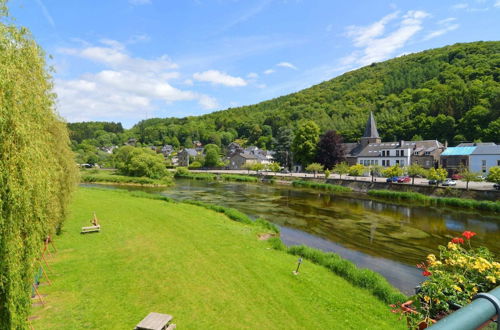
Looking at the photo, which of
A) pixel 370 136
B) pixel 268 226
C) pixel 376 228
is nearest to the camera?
pixel 268 226

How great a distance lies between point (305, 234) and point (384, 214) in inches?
507

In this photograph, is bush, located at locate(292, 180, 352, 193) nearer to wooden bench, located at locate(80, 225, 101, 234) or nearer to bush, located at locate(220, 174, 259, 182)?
bush, located at locate(220, 174, 259, 182)

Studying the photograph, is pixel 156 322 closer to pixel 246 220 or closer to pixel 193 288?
pixel 193 288

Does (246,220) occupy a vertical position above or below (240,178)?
below

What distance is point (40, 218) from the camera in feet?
22.0

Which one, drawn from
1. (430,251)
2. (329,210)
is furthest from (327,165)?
(430,251)

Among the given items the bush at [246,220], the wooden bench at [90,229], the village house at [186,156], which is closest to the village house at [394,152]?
the bush at [246,220]

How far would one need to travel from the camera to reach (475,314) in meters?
1.43

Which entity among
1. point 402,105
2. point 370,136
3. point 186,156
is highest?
point 402,105

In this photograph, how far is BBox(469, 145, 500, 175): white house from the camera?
48.5 m

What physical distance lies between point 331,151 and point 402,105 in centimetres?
6066

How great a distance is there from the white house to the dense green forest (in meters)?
22.9

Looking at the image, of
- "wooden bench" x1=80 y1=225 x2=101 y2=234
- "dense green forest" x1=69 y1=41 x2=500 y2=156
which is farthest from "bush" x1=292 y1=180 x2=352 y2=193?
"dense green forest" x1=69 y1=41 x2=500 y2=156

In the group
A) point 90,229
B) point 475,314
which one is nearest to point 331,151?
point 90,229
